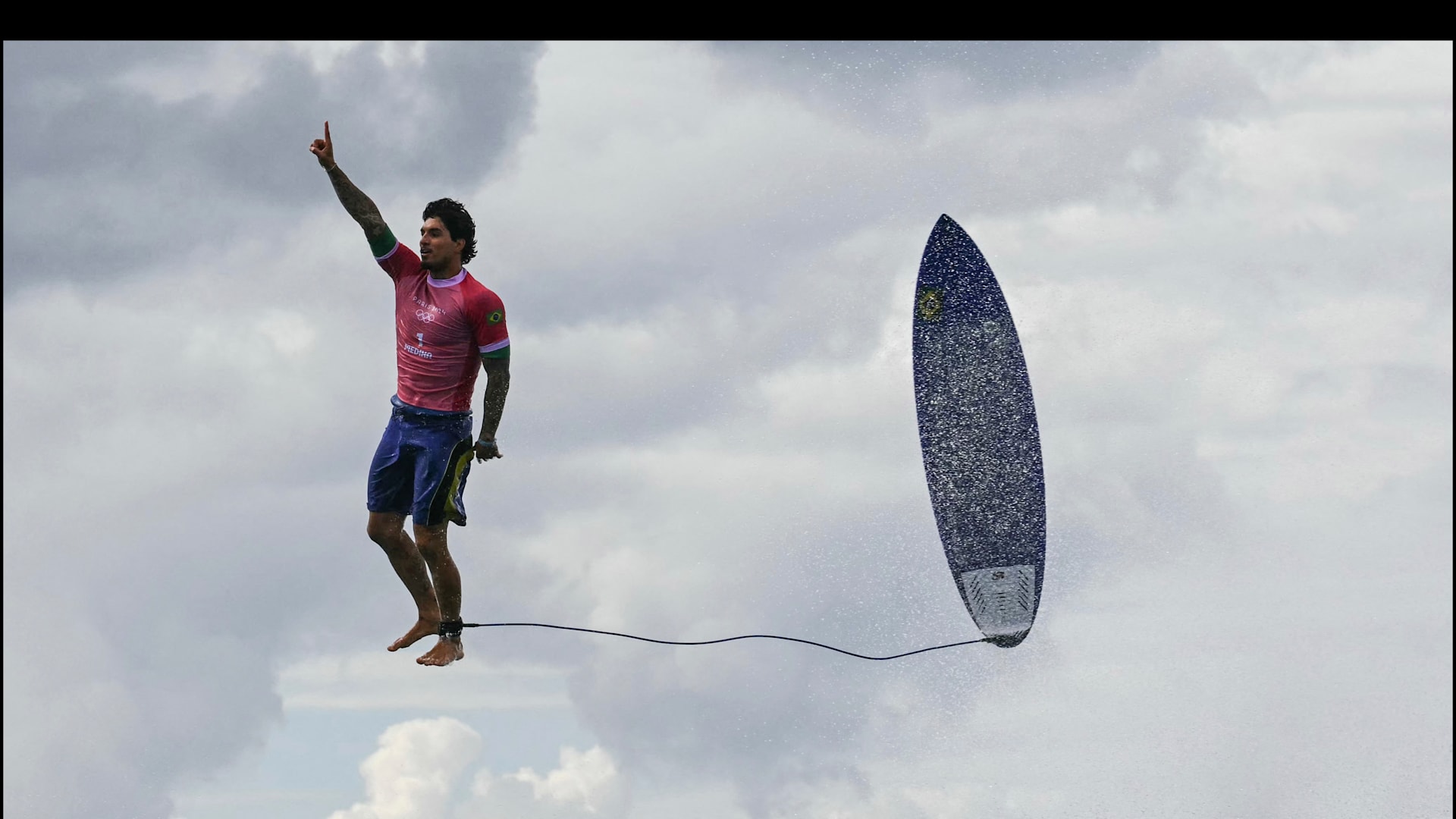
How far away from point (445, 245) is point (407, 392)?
1.31m

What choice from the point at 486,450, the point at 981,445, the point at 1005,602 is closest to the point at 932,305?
the point at 981,445

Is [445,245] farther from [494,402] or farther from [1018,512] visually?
[1018,512]

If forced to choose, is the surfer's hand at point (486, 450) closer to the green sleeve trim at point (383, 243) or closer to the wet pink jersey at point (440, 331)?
the wet pink jersey at point (440, 331)

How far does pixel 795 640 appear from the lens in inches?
588

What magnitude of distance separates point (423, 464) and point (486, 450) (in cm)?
56

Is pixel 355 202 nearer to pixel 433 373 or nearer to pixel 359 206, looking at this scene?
pixel 359 206

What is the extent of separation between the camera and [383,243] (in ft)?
45.3

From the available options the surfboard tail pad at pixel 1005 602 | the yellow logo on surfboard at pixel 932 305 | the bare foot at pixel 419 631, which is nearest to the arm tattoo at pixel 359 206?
the bare foot at pixel 419 631

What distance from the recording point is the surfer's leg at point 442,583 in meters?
14.0

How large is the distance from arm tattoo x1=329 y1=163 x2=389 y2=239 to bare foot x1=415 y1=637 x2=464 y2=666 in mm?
3649

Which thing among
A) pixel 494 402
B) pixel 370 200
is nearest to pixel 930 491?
pixel 494 402

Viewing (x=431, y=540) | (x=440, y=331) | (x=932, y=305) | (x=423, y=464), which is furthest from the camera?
(x=932, y=305)

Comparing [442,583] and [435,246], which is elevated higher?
[435,246]

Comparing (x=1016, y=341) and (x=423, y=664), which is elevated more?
(x=1016, y=341)
